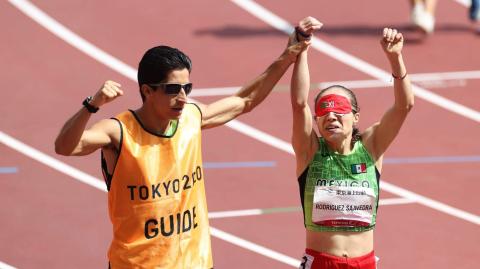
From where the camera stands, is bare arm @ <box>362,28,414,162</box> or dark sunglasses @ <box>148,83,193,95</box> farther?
bare arm @ <box>362,28,414,162</box>

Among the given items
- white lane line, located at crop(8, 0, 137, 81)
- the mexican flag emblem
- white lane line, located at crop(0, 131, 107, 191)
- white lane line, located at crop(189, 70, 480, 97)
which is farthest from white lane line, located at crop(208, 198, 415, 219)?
the mexican flag emblem

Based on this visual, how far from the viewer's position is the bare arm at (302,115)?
20.5 feet

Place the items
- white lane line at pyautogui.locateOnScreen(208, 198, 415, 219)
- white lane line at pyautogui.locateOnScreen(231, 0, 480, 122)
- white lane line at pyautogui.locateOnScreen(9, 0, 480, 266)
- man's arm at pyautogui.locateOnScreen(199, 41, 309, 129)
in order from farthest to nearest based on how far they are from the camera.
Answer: white lane line at pyautogui.locateOnScreen(231, 0, 480, 122), white lane line at pyautogui.locateOnScreen(9, 0, 480, 266), white lane line at pyautogui.locateOnScreen(208, 198, 415, 219), man's arm at pyautogui.locateOnScreen(199, 41, 309, 129)

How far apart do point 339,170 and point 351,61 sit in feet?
19.2

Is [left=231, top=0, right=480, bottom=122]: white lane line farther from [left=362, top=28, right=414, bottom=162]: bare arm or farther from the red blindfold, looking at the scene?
the red blindfold

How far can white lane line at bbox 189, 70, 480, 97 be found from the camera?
11.4 metres

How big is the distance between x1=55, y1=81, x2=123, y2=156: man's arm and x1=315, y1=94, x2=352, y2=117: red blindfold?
1427mm

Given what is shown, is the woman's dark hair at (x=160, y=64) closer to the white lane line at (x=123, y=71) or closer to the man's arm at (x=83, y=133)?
the man's arm at (x=83, y=133)

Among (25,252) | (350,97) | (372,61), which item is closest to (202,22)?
(372,61)

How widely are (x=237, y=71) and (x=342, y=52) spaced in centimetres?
133

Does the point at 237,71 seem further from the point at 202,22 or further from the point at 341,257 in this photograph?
the point at 341,257

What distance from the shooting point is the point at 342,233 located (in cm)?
638

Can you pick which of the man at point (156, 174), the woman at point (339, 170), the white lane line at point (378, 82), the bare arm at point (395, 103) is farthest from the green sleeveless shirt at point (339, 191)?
the white lane line at point (378, 82)

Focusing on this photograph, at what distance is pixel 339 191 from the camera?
6398mm
